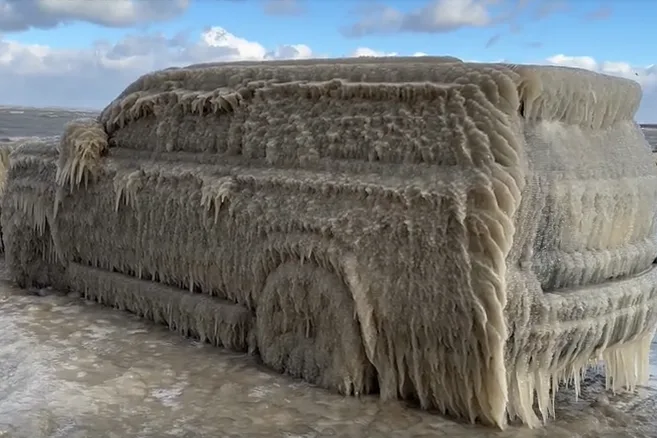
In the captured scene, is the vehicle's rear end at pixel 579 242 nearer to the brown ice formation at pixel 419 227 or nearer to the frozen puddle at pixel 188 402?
the brown ice formation at pixel 419 227

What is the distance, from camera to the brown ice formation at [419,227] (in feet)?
7.80

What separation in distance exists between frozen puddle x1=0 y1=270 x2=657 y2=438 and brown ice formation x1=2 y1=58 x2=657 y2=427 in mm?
88

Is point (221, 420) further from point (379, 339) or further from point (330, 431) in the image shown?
point (379, 339)

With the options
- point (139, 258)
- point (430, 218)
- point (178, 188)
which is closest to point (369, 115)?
point (430, 218)

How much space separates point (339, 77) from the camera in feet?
9.17

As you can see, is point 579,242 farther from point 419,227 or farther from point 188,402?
point 188,402

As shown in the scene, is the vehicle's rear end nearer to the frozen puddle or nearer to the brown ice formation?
the brown ice formation

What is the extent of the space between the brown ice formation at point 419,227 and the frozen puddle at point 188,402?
0.29 ft

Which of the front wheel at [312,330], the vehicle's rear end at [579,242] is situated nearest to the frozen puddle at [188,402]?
the front wheel at [312,330]

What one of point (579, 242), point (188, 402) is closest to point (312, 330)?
point (188, 402)

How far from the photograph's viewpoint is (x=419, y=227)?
2.43 metres

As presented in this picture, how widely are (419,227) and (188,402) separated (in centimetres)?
94

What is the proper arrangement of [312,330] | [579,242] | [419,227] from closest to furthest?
1. [419,227]
2. [579,242]
3. [312,330]

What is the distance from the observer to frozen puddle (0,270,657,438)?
237 cm
